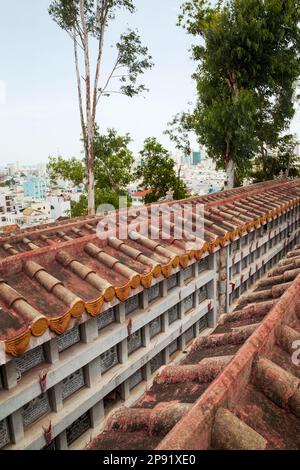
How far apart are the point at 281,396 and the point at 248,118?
20.9 metres

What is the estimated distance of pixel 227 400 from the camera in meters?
2.81

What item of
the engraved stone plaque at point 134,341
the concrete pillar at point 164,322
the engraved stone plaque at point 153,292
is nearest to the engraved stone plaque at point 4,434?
the engraved stone plaque at point 134,341

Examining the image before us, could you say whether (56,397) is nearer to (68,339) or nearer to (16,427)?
(16,427)

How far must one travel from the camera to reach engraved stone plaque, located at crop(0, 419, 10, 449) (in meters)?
5.11

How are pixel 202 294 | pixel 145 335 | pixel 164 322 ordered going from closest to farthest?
pixel 145 335, pixel 164 322, pixel 202 294

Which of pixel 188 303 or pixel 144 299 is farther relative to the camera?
pixel 188 303

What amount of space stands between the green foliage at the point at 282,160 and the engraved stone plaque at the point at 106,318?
2945 cm

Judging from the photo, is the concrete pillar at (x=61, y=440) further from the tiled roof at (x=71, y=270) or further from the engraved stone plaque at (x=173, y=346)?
the engraved stone plaque at (x=173, y=346)

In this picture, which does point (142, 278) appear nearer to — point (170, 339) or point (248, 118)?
point (170, 339)

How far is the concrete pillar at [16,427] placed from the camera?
16.9 ft

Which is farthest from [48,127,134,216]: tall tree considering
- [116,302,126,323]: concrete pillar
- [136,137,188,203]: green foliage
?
[116,302,126,323]: concrete pillar

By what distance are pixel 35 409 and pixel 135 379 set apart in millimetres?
2734

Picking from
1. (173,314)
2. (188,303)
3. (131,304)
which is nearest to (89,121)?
(188,303)

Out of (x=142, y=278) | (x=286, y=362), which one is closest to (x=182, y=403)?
(x=286, y=362)
